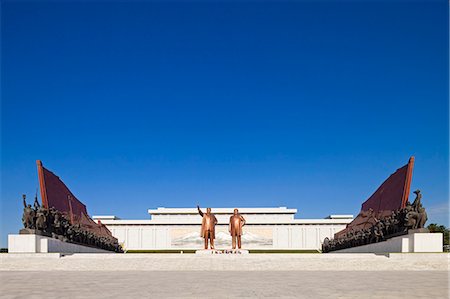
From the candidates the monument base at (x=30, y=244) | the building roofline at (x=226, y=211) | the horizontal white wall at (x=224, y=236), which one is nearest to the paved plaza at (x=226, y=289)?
the monument base at (x=30, y=244)

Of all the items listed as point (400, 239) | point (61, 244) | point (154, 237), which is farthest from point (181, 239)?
point (400, 239)

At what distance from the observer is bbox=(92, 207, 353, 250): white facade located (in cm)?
5569

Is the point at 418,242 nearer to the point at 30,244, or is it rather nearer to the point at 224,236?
the point at 30,244

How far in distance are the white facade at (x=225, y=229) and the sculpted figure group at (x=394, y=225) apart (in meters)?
28.0

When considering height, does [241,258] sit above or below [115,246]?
above

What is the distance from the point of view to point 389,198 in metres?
23.2

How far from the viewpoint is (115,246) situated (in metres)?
36.9

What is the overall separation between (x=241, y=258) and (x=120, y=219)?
157 ft

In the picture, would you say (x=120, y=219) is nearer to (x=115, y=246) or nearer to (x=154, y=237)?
(x=154, y=237)

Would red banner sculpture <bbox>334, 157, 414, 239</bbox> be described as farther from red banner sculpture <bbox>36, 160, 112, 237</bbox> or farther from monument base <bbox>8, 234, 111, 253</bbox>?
red banner sculpture <bbox>36, 160, 112, 237</bbox>

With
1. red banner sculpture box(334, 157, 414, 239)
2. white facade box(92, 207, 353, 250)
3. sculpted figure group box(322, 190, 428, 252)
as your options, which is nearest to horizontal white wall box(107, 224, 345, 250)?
white facade box(92, 207, 353, 250)

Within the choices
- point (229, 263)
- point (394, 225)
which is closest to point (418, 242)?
point (394, 225)

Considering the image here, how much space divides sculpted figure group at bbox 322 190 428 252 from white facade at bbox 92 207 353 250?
28.0 meters

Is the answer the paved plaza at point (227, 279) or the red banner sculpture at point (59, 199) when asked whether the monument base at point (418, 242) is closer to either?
the paved plaza at point (227, 279)
